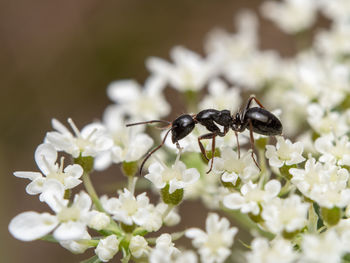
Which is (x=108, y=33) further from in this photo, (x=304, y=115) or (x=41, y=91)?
(x=304, y=115)

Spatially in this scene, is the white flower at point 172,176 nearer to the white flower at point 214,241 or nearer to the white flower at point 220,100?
the white flower at point 214,241

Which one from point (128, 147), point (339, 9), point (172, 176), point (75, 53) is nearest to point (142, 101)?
point (128, 147)

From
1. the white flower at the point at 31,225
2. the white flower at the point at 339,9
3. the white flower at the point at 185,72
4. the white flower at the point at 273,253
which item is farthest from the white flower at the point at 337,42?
the white flower at the point at 31,225

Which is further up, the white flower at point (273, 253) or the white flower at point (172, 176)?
the white flower at point (172, 176)

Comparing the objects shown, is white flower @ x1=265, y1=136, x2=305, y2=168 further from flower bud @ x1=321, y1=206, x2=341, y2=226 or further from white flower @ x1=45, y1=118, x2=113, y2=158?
white flower @ x1=45, y1=118, x2=113, y2=158

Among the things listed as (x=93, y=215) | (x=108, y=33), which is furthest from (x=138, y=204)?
(x=108, y=33)

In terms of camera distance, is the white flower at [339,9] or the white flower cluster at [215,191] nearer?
the white flower cluster at [215,191]

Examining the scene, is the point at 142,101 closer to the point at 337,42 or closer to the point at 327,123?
the point at 327,123
